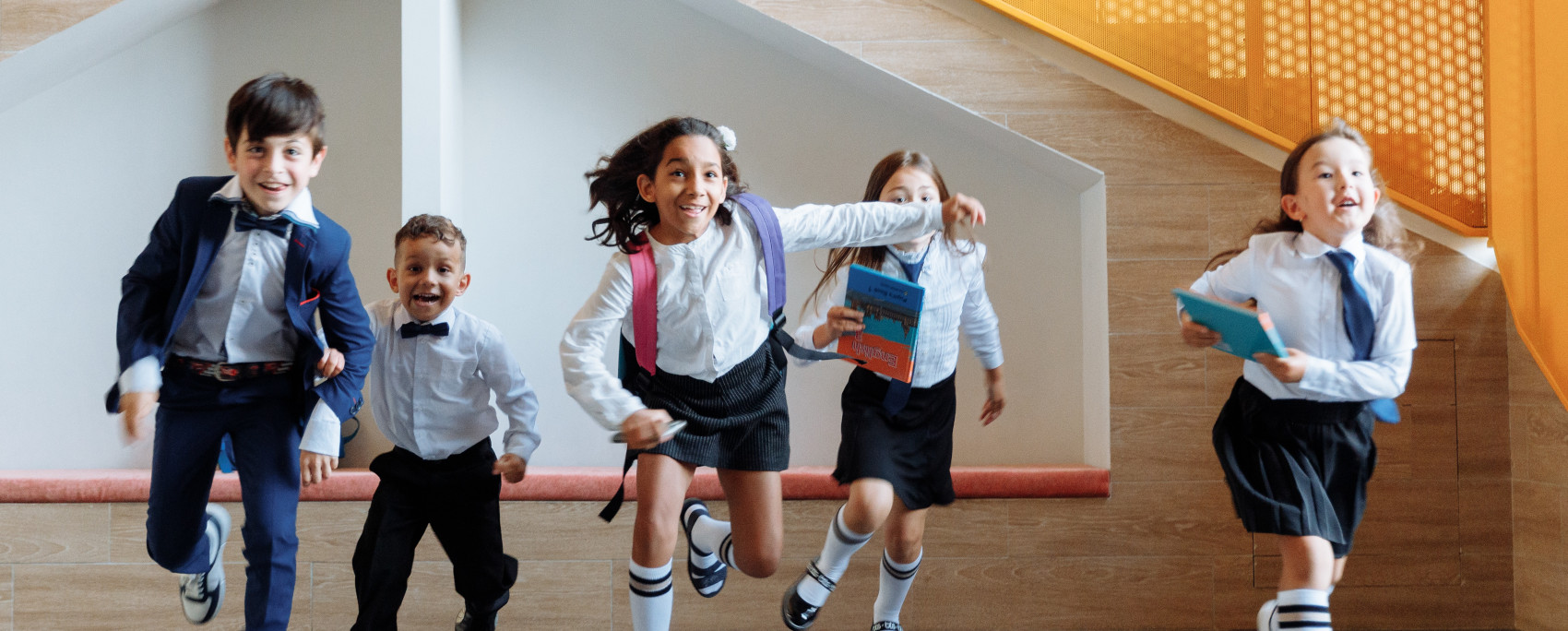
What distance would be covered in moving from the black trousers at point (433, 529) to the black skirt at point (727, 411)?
572 millimetres

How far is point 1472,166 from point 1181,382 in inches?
45.8

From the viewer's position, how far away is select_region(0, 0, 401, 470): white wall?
3.67m

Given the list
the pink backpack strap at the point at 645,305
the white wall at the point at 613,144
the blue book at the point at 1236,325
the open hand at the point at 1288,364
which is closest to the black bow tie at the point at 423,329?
the pink backpack strap at the point at 645,305

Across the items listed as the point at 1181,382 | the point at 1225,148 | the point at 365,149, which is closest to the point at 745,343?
the point at 1181,382

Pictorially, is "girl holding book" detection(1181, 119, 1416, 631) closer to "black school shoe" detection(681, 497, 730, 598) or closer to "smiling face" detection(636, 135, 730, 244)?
"smiling face" detection(636, 135, 730, 244)

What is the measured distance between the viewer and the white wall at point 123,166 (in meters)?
3.67

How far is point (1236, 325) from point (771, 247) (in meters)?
1.01

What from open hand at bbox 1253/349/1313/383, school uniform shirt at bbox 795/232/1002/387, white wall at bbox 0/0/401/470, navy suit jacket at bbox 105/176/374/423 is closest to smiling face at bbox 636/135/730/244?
school uniform shirt at bbox 795/232/1002/387

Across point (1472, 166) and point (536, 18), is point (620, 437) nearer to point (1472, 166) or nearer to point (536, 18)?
point (536, 18)

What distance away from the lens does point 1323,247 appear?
7.23ft

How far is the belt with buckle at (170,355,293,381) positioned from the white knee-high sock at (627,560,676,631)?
923 millimetres

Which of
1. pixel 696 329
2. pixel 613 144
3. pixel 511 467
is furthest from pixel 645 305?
pixel 613 144

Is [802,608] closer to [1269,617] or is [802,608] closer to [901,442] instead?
[901,442]

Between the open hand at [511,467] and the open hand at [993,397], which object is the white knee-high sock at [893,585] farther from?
the open hand at [511,467]
